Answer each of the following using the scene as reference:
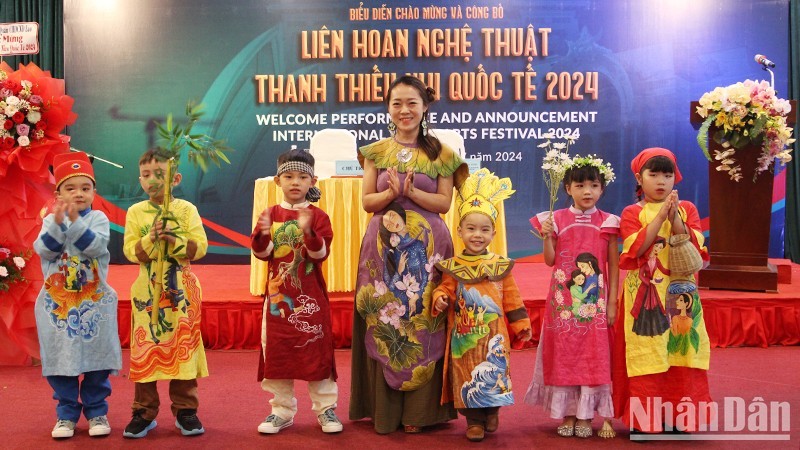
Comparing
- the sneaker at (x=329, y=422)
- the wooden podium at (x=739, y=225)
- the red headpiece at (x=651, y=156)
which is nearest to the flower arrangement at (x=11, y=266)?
the sneaker at (x=329, y=422)

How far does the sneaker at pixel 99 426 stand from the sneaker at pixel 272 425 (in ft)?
2.07

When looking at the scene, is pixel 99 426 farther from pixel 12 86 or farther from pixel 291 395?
pixel 12 86

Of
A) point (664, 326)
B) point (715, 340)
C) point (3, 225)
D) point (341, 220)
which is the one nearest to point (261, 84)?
point (341, 220)

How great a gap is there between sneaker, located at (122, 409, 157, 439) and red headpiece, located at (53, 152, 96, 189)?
1.02 meters

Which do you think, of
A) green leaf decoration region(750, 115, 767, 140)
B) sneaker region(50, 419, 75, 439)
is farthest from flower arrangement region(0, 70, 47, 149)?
green leaf decoration region(750, 115, 767, 140)

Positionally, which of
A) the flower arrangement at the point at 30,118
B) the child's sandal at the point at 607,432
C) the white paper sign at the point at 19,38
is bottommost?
the child's sandal at the point at 607,432

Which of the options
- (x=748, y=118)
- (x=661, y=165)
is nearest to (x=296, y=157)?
(x=661, y=165)

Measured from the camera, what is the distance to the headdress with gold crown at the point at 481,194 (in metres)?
3.32

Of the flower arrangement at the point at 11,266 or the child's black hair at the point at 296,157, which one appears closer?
the child's black hair at the point at 296,157

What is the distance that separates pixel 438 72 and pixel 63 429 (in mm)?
5393

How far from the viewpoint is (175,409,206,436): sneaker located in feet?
11.1

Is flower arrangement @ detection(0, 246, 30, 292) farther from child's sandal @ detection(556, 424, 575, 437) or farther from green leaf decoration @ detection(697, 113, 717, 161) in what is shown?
green leaf decoration @ detection(697, 113, 717, 161)

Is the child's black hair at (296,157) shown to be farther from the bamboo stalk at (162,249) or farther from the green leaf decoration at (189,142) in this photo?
the bamboo stalk at (162,249)

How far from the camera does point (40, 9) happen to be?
8.15 metres
